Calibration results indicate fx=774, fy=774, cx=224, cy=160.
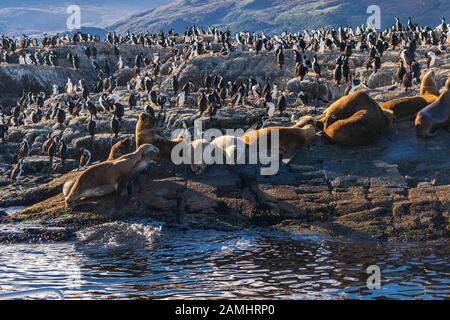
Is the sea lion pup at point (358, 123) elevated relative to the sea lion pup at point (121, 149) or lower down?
elevated

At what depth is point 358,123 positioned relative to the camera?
17.8 metres

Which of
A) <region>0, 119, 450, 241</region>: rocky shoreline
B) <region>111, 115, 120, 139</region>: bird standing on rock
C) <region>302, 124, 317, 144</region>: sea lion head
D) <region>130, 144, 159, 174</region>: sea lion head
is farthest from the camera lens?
<region>111, 115, 120, 139</region>: bird standing on rock

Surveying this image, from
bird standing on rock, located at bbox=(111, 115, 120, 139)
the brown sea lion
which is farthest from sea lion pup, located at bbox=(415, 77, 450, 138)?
bird standing on rock, located at bbox=(111, 115, 120, 139)

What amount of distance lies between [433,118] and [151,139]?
6.76m

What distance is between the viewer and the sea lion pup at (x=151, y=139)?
1844cm

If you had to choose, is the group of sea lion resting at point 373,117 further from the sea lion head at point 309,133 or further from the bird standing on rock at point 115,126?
the bird standing on rock at point 115,126

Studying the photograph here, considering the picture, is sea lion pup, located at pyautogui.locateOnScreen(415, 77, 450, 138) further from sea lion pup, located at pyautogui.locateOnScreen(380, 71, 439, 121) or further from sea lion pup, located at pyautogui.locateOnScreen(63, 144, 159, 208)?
sea lion pup, located at pyautogui.locateOnScreen(63, 144, 159, 208)

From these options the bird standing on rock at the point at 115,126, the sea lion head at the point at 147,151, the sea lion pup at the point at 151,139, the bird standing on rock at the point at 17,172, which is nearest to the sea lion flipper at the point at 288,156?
the sea lion pup at the point at 151,139

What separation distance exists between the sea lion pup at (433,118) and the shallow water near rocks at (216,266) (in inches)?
171

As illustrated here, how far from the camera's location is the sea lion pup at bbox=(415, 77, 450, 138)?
17.7 m

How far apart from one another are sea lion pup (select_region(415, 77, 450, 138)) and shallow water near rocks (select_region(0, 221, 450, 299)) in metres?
4.33
